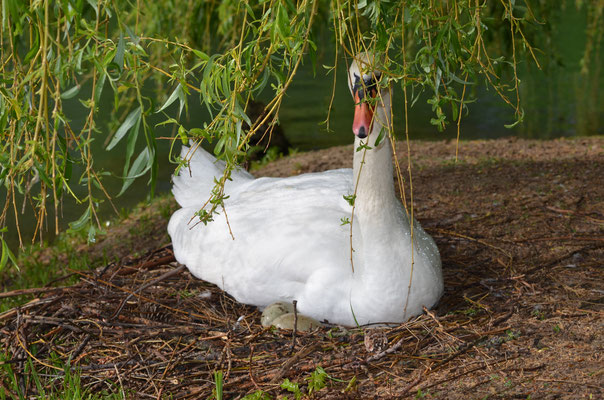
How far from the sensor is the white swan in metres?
3.60

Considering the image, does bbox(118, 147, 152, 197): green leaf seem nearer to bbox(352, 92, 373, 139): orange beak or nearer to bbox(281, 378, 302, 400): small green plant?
bbox(281, 378, 302, 400): small green plant

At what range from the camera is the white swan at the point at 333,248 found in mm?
3600

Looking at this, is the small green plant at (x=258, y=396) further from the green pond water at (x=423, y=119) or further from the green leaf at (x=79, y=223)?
the green pond water at (x=423, y=119)

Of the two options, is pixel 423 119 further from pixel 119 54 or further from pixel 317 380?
pixel 119 54

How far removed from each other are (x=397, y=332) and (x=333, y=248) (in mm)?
612

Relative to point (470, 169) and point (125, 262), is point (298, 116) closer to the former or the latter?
point (470, 169)

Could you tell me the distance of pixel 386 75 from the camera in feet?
7.72

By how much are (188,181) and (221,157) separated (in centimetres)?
298

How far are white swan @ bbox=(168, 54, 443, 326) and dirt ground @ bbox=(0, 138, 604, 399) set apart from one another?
0.51 feet

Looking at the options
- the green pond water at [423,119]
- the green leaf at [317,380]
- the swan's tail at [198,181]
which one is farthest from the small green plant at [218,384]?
the green pond water at [423,119]

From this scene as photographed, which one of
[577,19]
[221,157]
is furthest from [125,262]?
[577,19]

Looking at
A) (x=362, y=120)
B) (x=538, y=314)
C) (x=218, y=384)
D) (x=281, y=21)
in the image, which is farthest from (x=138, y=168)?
(x=538, y=314)

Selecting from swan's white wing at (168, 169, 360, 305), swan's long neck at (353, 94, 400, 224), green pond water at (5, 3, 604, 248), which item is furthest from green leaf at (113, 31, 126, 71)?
green pond water at (5, 3, 604, 248)

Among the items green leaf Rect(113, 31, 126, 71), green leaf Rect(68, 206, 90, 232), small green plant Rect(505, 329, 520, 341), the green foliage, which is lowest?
the green foliage
